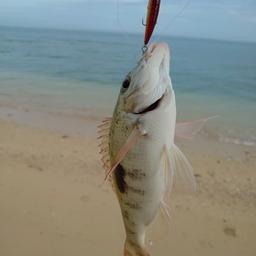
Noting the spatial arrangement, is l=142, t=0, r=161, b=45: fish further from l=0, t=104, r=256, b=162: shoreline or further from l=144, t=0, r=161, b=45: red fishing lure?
l=0, t=104, r=256, b=162: shoreline

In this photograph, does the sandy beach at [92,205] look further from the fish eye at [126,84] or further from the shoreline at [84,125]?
the fish eye at [126,84]

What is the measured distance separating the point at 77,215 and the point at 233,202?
2418mm

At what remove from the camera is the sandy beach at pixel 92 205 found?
361 centimetres

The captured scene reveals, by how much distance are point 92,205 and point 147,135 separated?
9.29 ft

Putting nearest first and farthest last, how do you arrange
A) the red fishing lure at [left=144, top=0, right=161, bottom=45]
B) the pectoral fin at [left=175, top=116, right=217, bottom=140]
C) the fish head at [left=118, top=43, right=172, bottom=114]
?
the red fishing lure at [left=144, top=0, right=161, bottom=45] < the fish head at [left=118, top=43, right=172, bottom=114] < the pectoral fin at [left=175, top=116, right=217, bottom=140]

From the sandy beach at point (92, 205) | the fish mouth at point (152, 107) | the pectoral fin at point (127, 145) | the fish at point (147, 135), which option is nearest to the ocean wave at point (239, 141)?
the sandy beach at point (92, 205)

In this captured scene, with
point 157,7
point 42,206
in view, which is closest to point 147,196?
point 157,7

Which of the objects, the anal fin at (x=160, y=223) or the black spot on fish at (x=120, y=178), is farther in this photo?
the anal fin at (x=160, y=223)

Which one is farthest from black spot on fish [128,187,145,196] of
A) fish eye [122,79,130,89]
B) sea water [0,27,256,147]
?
sea water [0,27,256,147]

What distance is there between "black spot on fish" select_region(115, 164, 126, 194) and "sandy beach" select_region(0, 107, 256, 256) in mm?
1945

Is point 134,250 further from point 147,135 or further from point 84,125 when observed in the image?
point 84,125

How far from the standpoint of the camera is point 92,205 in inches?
169

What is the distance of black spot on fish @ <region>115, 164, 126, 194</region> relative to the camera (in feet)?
6.15

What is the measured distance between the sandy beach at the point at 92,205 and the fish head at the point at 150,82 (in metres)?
2.42
